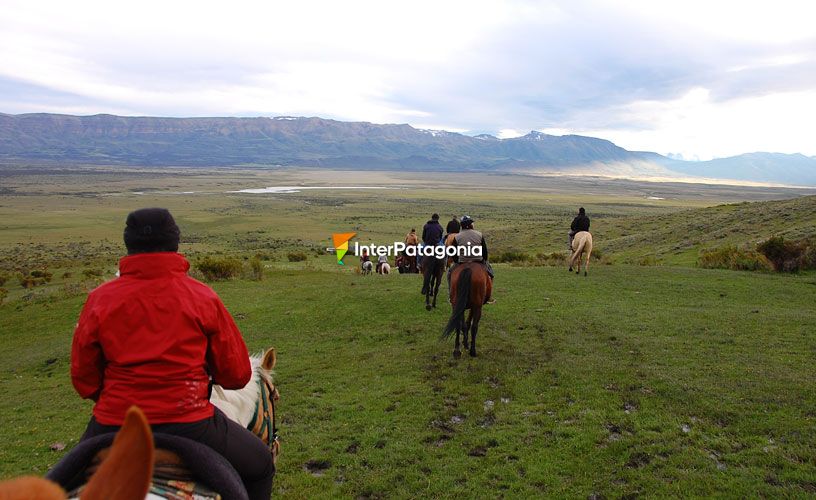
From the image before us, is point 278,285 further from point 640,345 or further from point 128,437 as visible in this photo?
point 128,437

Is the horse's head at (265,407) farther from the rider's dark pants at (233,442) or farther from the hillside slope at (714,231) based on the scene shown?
the hillside slope at (714,231)

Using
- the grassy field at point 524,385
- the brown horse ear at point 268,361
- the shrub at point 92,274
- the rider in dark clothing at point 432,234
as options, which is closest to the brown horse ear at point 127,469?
the brown horse ear at point 268,361

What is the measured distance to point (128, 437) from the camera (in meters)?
1.77

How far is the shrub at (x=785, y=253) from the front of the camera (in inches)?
721

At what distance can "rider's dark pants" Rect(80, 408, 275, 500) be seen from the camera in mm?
2984

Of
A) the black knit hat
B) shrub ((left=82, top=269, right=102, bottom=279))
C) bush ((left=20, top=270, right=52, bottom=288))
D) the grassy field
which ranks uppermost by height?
the black knit hat

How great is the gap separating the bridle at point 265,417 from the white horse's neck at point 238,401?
4 centimetres

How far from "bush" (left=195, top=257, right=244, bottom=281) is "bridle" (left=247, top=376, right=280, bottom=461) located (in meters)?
16.8

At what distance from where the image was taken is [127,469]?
1838 mm

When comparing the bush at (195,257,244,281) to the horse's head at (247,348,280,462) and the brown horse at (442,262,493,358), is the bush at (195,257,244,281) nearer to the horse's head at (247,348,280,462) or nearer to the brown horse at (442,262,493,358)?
the brown horse at (442,262,493,358)

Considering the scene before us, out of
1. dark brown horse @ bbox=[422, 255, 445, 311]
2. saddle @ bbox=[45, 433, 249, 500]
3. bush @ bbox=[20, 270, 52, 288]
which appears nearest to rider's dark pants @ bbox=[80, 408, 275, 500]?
saddle @ bbox=[45, 433, 249, 500]

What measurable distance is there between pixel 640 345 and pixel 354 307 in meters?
7.88

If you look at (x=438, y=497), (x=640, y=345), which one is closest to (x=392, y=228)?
(x=640, y=345)

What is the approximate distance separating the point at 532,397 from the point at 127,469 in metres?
6.63
